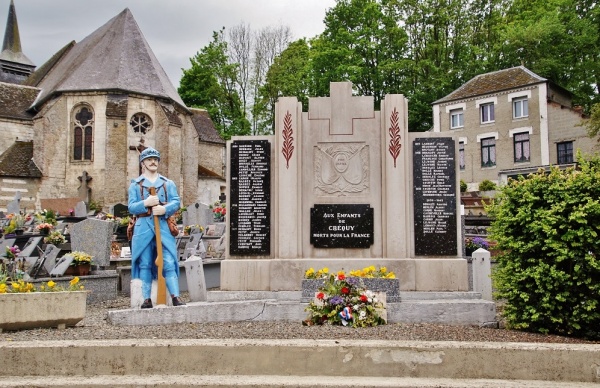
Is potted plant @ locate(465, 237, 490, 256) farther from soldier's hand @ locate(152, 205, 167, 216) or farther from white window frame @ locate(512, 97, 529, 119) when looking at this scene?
white window frame @ locate(512, 97, 529, 119)

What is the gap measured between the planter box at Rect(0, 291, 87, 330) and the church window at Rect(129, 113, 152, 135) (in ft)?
101

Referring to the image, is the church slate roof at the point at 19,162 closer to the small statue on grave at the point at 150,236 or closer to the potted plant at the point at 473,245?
the potted plant at the point at 473,245

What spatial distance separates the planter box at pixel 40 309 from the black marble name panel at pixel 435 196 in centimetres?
519

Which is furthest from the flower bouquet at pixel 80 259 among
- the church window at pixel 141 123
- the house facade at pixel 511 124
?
the house facade at pixel 511 124

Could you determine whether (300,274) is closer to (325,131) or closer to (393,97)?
(325,131)

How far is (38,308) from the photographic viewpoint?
6.48 metres

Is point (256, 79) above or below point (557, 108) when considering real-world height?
above

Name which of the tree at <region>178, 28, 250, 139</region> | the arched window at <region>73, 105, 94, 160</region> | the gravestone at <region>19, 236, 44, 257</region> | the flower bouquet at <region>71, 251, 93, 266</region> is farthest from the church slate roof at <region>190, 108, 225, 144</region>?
the flower bouquet at <region>71, 251, 93, 266</region>

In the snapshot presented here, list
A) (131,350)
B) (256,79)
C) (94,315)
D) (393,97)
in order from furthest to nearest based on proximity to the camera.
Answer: (256,79) → (393,97) → (94,315) → (131,350)

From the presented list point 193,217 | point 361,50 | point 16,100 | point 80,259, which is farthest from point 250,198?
point 16,100

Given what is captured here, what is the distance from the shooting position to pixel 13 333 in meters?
6.31

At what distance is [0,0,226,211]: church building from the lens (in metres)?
34.9

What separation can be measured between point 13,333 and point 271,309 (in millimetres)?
3129

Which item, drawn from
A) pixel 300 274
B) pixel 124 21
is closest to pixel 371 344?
pixel 300 274
